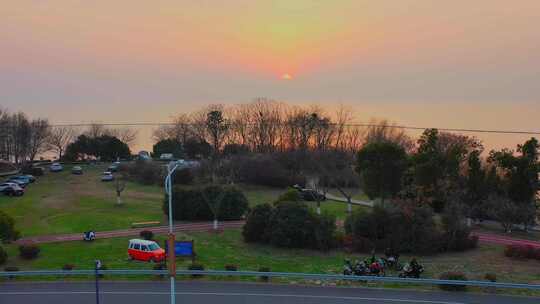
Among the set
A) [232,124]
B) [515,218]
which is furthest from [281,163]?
[515,218]

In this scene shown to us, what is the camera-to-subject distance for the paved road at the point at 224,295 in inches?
835

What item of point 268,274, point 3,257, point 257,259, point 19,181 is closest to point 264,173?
point 19,181

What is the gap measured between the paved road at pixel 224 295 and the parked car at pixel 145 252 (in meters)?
5.50

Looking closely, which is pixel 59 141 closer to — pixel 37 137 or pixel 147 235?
pixel 37 137

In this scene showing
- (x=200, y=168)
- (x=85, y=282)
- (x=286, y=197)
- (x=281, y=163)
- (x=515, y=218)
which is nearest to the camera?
(x=85, y=282)

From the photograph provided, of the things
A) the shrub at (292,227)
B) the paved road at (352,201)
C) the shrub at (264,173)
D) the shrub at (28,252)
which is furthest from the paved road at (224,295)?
the shrub at (264,173)

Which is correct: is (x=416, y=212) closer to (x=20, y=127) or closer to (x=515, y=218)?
(x=515, y=218)

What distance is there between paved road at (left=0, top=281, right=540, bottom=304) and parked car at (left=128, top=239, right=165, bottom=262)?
5497 millimetres

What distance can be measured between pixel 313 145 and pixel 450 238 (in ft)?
183

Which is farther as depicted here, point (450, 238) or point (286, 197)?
point (286, 197)

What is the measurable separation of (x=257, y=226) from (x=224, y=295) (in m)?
14.0

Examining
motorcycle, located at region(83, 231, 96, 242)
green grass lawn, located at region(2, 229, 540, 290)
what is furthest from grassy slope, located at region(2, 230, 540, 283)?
motorcycle, located at region(83, 231, 96, 242)

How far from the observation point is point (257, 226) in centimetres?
3609

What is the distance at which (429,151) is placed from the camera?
46375mm
